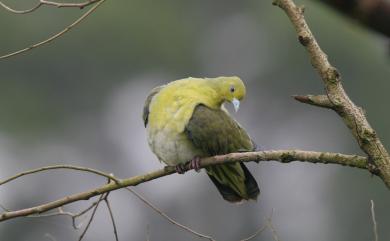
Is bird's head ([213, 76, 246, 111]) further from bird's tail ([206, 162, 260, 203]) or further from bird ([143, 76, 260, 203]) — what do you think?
bird's tail ([206, 162, 260, 203])

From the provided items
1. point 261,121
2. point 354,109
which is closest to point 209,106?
point 354,109

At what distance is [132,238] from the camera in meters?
27.4

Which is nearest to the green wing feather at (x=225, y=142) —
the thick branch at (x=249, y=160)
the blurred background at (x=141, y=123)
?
the thick branch at (x=249, y=160)

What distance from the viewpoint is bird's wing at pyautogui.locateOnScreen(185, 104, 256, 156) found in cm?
585

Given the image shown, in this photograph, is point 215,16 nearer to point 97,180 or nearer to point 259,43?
point 259,43

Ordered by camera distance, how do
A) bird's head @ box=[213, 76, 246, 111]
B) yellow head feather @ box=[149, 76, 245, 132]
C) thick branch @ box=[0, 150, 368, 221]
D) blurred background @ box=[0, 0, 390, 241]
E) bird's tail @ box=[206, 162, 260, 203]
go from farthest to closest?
blurred background @ box=[0, 0, 390, 241]
bird's head @ box=[213, 76, 246, 111]
yellow head feather @ box=[149, 76, 245, 132]
bird's tail @ box=[206, 162, 260, 203]
thick branch @ box=[0, 150, 368, 221]

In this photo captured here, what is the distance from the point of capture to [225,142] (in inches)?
230

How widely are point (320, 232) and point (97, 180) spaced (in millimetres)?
5447

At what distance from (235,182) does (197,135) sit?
319mm

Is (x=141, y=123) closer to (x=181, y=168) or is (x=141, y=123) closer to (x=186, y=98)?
(x=186, y=98)

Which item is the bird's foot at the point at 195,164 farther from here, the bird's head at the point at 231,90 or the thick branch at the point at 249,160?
the thick branch at the point at 249,160

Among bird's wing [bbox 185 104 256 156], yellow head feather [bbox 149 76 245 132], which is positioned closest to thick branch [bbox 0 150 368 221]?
bird's wing [bbox 185 104 256 156]

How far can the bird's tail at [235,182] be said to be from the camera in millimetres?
5844

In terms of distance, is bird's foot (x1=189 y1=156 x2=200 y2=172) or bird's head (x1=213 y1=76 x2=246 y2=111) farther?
bird's head (x1=213 y1=76 x2=246 y2=111)
